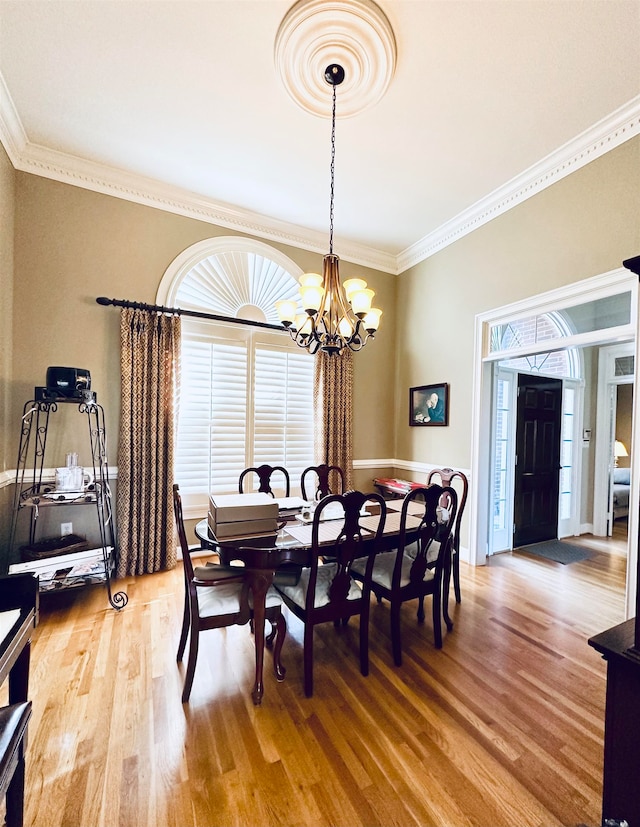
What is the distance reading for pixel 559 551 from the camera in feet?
13.4

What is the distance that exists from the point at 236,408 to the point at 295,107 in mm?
2585

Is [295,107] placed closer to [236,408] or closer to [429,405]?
[236,408]

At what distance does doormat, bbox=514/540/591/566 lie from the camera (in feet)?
12.6

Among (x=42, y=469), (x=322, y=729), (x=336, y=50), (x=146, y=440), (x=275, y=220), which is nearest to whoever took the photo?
(x=322, y=729)

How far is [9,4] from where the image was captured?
6.10 feet

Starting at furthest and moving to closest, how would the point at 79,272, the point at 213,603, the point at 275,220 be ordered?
1. the point at 275,220
2. the point at 79,272
3. the point at 213,603

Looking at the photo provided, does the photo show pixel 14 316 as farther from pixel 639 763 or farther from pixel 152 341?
pixel 639 763

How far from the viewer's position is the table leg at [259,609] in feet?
5.85

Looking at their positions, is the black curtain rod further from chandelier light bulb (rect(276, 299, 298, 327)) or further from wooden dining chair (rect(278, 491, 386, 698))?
wooden dining chair (rect(278, 491, 386, 698))

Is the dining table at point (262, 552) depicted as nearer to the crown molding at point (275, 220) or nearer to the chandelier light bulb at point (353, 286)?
the chandelier light bulb at point (353, 286)

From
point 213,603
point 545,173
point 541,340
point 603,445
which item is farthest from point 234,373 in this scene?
point 603,445

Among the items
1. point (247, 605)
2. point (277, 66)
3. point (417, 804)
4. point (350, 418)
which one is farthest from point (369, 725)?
point (277, 66)

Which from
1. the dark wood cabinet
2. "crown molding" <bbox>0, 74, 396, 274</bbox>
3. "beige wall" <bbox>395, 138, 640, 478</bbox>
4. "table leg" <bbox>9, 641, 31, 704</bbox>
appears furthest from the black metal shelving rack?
"beige wall" <bbox>395, 138, 640, 478</bbox>

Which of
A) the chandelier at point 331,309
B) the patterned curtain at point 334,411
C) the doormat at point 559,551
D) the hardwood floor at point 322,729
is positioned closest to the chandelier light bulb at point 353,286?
the chandelier at point 331,309
